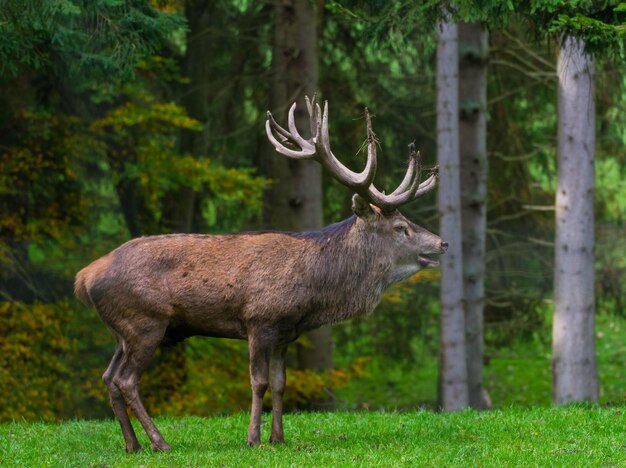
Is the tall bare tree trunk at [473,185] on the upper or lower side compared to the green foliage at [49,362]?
upper

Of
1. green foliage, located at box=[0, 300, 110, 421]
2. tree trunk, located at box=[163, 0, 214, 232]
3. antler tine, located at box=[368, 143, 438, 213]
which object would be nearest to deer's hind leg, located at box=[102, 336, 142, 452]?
antler tine, located at box=[368, 143, 438, 213]

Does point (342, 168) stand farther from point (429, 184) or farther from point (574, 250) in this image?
point (574, 250)

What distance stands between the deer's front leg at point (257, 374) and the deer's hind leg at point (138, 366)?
0.80 m

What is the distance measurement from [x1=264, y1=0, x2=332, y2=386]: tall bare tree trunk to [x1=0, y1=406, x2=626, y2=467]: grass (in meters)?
7.28

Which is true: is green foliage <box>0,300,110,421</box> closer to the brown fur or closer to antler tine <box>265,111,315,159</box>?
the brown fur

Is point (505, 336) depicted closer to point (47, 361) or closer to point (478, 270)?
point (478, 270)

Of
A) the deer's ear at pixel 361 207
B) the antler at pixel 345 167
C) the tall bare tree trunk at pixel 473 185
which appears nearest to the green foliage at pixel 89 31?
the antler at pixel 345 167

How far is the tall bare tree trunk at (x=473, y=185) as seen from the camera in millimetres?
20281

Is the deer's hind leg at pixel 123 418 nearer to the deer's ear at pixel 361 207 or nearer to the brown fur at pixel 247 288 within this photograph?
the brown fur at pixel 247 288

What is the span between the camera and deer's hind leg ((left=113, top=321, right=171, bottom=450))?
1035 cm

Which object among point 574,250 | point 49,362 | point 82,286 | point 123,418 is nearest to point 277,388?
point 123,418

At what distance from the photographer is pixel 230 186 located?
64.2 ft

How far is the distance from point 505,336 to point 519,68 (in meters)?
5.77

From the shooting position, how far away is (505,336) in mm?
23812
